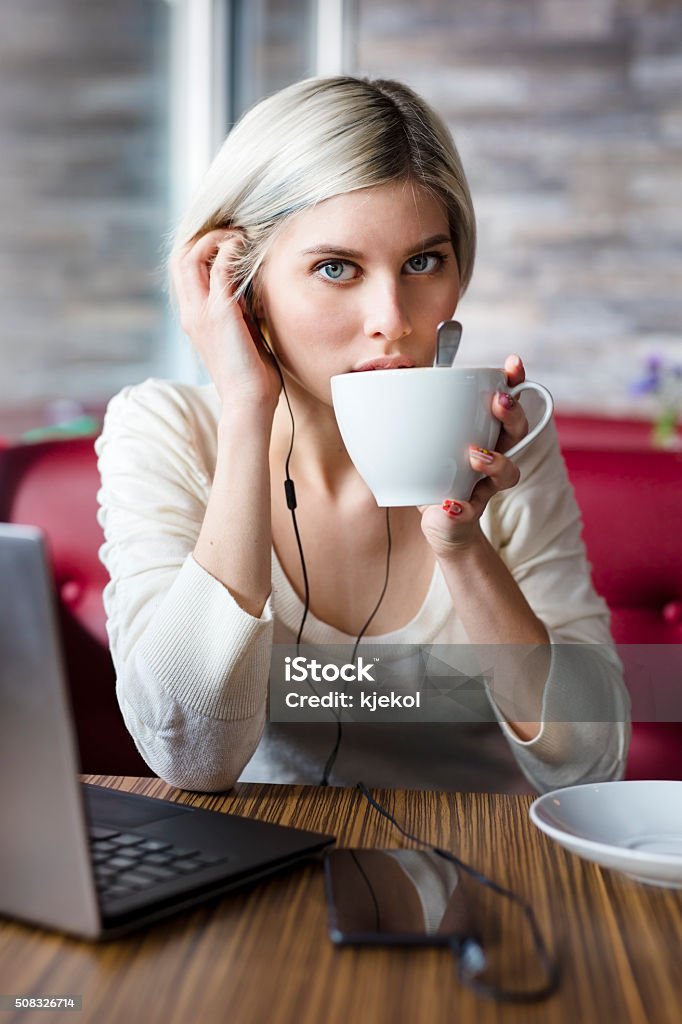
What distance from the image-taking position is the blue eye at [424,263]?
3.61ft

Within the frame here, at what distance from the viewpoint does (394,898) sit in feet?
1.96

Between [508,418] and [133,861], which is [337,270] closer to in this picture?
[508,418]

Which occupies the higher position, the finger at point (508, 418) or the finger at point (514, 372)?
the finger at point (514, 372)

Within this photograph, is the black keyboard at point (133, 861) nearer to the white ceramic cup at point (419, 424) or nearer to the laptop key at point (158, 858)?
the laptop key at point (158, 858)

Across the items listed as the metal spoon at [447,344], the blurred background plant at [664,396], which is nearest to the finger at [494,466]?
the metal spoon at [447,344]

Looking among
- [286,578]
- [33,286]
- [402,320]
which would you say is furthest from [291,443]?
[33,286]

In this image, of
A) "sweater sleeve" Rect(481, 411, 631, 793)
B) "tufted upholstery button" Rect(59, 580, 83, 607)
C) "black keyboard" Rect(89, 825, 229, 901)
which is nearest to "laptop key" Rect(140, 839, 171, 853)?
"black keyboard" Rect(89, 825, 229, 901)

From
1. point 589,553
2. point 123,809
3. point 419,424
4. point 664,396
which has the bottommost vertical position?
point 664,396

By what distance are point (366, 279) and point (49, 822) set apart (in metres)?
0.69

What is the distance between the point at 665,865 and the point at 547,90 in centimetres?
311

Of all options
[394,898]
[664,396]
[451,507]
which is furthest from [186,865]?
[664,396]

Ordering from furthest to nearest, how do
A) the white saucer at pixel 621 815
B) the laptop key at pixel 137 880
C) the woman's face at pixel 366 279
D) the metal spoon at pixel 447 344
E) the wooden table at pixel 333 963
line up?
1. the woman's face at pixel 366 279
2. the metal spoon at pixel 447 344
3. the white saucer at pixel 621 815
4. the laptop key at pixel 137 880
5. the wooden table at pixel 333 963

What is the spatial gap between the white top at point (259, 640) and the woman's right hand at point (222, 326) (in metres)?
0.13

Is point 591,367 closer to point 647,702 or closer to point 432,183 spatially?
point 647,702
